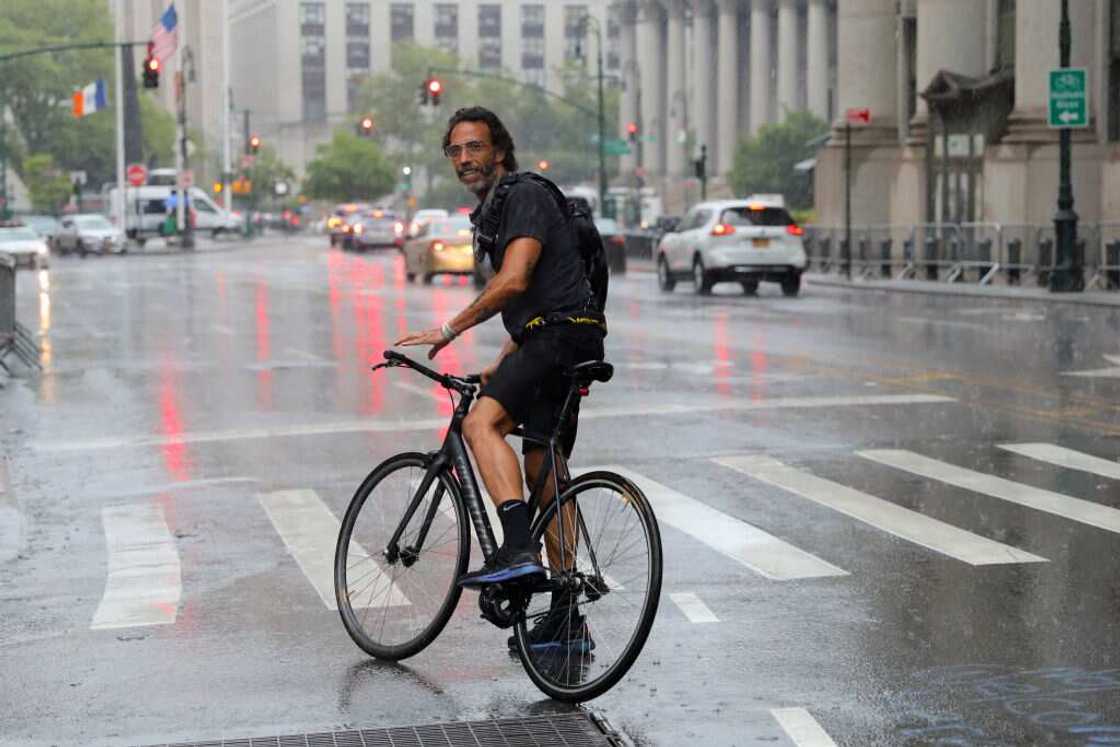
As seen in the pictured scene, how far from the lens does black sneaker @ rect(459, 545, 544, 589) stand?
6.89 m

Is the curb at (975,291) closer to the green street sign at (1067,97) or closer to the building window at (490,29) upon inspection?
the green street sign at (1067,97)

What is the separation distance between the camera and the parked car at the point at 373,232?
79.2m

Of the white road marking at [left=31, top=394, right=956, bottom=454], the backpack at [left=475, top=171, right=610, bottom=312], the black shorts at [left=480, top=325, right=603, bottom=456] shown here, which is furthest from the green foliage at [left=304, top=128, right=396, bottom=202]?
the black shorts at [left=480, top=325, right=603, bottom=456]

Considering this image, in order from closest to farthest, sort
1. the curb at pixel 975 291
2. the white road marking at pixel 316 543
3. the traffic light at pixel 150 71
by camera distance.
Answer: the white road marking at pixel 316 543, the curb at pixel 975 291, the traffic light at pixel 150 71

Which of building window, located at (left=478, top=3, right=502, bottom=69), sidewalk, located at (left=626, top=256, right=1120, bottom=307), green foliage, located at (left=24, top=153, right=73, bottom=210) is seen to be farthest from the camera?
building window, located at (left=478, top=3, right=502, bottom=69)

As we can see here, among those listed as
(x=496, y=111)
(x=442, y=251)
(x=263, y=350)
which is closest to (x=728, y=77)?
(x=496, y=111)

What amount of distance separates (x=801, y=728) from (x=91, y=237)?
70.4m

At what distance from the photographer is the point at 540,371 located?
23.4 ft

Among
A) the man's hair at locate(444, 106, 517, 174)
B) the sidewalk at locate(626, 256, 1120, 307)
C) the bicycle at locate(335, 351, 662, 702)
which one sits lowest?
the sidewalk at locate(626, 256, 1120, 307)

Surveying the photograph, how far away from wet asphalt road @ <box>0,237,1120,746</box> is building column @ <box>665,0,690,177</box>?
92.8m

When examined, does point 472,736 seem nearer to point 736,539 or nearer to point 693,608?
point 693,608

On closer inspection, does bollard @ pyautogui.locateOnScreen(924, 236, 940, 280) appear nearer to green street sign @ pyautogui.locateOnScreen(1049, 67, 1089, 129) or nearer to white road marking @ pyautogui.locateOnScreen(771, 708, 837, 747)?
green street sign @ pyautogui.locateOnScreen(1049, 67, 1089, 129)

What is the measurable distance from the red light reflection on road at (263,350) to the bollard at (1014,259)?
14.8 m

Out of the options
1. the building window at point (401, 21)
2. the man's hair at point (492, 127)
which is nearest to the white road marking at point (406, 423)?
the man's hair at point (492, 127)
